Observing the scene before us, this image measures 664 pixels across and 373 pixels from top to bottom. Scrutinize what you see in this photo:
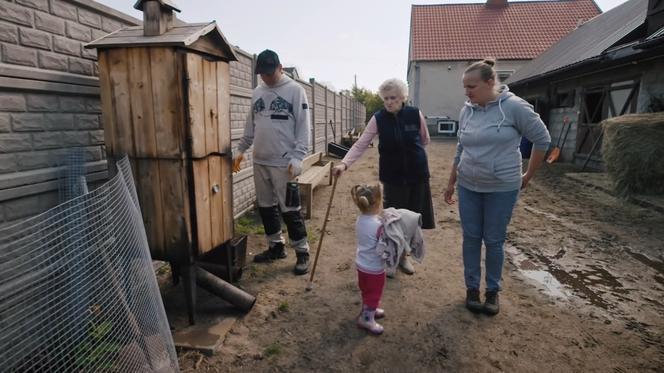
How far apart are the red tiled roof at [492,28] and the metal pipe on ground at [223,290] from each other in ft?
80.2

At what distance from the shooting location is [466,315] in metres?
3.04

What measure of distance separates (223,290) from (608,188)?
25.1 ft

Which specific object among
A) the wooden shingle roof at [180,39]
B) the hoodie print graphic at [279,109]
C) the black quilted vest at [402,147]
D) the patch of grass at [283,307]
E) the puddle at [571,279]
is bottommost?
the puddle at [571,279]

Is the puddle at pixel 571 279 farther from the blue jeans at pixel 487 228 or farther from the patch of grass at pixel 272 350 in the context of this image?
the patch of grass at pixel 272 350

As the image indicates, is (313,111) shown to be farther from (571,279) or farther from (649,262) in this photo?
(649,262)

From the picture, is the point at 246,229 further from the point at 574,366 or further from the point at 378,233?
the point at 574,366

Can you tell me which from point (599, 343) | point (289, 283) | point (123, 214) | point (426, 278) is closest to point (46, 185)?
point (123, 214)

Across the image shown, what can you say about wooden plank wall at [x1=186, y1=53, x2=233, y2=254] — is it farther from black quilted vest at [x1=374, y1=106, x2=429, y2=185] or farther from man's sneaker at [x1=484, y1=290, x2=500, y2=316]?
man's sneaker at [x1=484, y1=290, x2=500, y2=316]

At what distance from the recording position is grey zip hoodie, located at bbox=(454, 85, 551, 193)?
2.68 meters

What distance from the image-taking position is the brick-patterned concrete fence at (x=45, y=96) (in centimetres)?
207

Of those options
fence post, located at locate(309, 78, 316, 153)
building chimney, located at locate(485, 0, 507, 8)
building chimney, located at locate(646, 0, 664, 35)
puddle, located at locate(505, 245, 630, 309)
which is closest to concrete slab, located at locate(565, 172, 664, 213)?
puddle, located at locate(505, 245, 630, 309)

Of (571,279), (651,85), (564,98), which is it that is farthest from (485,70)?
(564,98)

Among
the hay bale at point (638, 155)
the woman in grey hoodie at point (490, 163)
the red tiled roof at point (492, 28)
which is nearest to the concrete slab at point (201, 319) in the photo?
the woman in grey hoodie at point (490, 163)

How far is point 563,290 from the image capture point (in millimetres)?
3500
